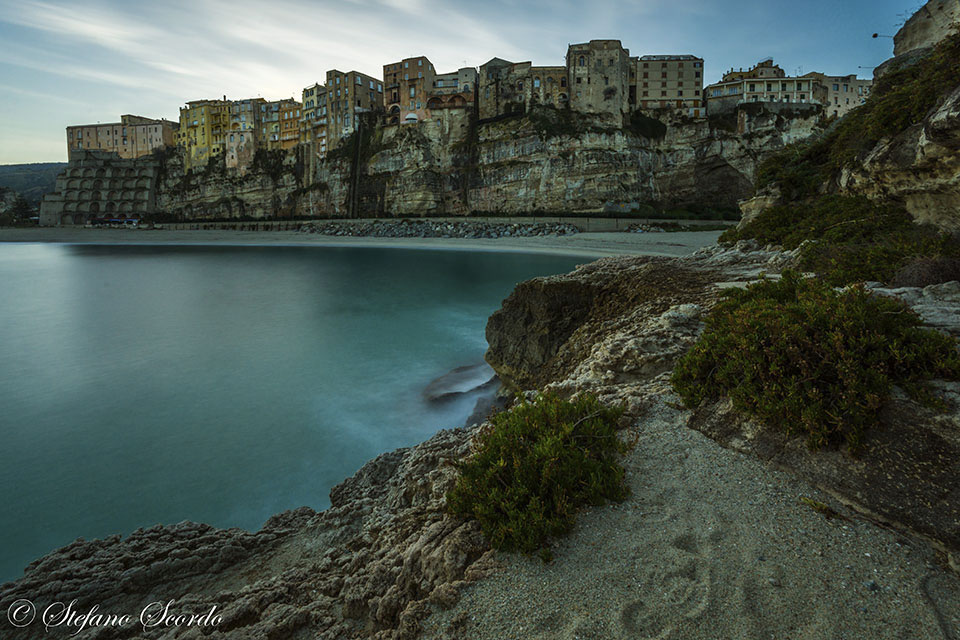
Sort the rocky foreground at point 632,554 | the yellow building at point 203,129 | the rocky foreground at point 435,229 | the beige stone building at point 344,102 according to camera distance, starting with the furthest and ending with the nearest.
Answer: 1. the yellow building at point 203,129
2. the beige stone building at point 344,102
3. the rocky foreground at point 435,229
4. the rocky foreground at point 632,554

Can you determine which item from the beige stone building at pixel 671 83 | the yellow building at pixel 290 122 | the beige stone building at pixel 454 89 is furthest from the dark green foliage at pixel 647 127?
the yellow building at pixel 290 122

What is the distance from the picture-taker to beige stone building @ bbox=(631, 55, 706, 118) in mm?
62312

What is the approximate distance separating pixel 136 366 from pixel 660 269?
14.1 m

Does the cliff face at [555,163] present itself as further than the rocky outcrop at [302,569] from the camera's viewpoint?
Yes

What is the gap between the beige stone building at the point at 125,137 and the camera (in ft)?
306

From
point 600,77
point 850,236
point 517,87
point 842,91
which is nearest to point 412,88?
point 517,87

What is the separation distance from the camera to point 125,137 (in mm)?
95500

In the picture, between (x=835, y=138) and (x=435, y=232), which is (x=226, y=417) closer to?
(x=835, y=138)

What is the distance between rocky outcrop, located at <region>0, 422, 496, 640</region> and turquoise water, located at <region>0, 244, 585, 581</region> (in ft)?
8.81

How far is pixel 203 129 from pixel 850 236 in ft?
334

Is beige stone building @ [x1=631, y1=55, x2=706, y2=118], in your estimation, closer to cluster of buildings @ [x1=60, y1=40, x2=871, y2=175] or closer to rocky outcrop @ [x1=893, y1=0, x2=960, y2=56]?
cluster of buildings @ [x1=60, y1=40, x2=871, y2=175]

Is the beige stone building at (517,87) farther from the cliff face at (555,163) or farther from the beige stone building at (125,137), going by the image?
the beige stone building at (125,137)

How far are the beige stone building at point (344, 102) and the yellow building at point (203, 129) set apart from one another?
2458 cm

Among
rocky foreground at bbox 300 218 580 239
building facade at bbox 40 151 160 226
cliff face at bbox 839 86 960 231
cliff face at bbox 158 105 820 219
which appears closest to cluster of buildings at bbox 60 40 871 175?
cliff face at bbox 158 105 820 219
